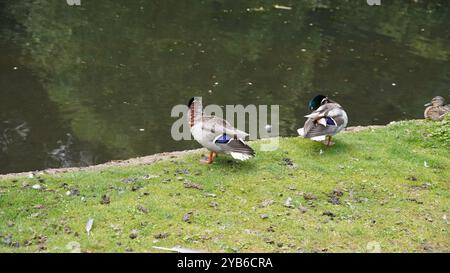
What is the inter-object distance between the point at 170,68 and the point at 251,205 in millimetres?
11976

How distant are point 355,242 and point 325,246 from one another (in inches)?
18.8

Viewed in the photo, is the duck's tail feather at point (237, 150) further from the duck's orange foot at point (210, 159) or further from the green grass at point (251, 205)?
the duck's orange foot at point (210, 159)

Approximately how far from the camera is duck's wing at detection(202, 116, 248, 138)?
9.90 metres

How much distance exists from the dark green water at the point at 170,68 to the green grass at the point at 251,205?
15.0ft

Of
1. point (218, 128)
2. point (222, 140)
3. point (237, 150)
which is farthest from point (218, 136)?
point (237, 150)

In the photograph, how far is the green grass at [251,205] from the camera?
782 centimetres

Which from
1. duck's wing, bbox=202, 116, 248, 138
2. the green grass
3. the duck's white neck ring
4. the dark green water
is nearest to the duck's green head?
the green grass

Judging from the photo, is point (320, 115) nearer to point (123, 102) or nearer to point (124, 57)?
point (123, 102)

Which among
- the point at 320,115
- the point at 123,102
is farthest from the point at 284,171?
the point at 123,102

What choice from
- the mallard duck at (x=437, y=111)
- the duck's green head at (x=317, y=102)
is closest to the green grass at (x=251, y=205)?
the duck's green head at (x=317, y=102)

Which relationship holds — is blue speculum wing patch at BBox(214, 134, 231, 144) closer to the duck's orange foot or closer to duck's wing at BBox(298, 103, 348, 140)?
the duck's orange foot

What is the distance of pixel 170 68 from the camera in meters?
20.2

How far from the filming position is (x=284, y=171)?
34.5 feet
